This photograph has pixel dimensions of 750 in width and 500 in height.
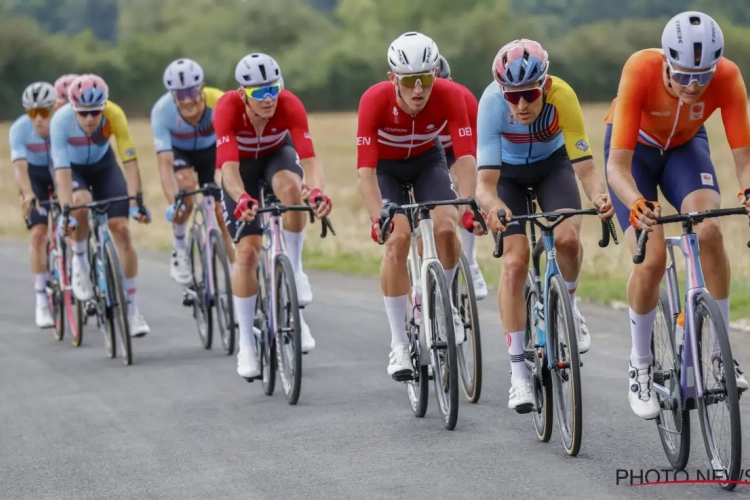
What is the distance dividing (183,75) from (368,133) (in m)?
3.59

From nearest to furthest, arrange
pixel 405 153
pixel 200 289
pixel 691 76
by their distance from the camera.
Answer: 1. pixel 691 76
2. pixel 405 153
3. pixel 200 289

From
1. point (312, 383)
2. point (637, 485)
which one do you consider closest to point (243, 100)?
point (312, 383)

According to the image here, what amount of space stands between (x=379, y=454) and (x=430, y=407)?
1.36 meters

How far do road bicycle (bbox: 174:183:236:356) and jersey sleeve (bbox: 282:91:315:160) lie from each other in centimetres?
164

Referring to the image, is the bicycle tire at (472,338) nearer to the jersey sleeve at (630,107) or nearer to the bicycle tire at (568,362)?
the bicycle tire at (568,362)

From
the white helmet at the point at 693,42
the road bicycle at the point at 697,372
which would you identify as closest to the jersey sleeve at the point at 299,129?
the road bicycle at the point at 697,372

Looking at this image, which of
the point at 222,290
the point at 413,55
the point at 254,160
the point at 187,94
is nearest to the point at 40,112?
the point at 187,94

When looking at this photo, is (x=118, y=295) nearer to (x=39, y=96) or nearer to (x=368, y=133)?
(x=39, y=96)

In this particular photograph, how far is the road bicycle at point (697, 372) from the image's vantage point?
5.55 metres

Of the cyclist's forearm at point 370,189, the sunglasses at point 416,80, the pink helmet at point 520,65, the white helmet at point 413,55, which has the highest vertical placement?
the white helmet at point 413,55

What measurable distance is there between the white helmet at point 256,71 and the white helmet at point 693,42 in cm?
344

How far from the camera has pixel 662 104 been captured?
253 inches

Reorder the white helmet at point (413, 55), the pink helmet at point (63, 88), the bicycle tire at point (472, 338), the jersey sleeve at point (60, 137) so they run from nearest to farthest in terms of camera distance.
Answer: the white helmet at point (413, 55), the bicycle tire at point (472, 338), the jersey sleeve at point (60, 137), the pink helmet at point (63, 88)

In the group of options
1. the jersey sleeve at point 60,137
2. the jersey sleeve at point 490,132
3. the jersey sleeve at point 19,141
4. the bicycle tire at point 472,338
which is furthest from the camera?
the jersey sleeve at point 19,141
